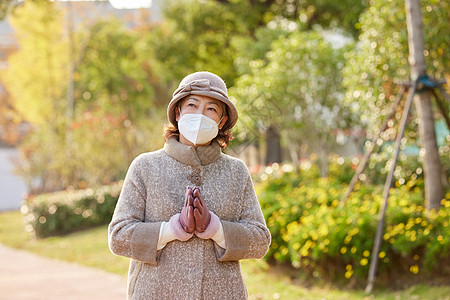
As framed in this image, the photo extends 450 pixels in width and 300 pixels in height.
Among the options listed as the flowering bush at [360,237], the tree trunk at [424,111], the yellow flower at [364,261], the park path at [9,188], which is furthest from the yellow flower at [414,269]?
the park path at [9,188]

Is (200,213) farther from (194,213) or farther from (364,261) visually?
(364,261)

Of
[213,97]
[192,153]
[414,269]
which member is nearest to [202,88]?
[213,97]

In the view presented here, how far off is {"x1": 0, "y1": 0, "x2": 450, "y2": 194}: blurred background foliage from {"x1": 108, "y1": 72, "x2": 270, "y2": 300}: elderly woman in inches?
209

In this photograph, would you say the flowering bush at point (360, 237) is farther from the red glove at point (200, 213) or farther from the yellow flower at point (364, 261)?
the red glove at point (200, 213)

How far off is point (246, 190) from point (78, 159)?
1549 cm

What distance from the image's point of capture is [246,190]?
105 inches

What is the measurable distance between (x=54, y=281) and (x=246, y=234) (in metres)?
6.39

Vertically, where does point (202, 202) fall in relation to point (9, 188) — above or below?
below

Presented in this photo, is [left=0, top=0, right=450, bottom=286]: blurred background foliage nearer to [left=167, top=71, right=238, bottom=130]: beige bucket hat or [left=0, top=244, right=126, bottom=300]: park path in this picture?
[left=0, top=244, right=126, bottom=300]: park path

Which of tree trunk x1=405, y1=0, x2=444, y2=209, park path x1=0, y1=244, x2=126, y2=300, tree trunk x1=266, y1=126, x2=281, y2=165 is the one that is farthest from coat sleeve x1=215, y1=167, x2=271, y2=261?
tree trunk x1=266, y1=126, x2=281, y2=165

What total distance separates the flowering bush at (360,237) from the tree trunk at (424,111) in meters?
0.19

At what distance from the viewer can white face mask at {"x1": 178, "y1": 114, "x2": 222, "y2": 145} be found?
2.58 metres

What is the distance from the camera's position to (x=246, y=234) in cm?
256

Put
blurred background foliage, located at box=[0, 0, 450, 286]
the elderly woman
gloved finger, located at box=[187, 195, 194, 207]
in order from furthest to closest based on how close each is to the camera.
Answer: blurred background foliage, located at box=[0, 0, 450, 286]
the elderly woman
gloved finger, located at box=[187, 195, 194, 207]
